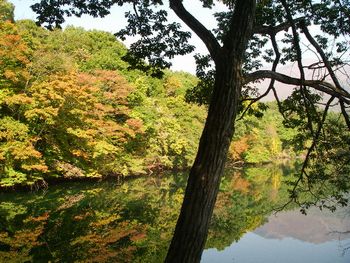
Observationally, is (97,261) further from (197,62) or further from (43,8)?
(43,8)

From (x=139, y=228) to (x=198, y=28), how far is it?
1214 cm

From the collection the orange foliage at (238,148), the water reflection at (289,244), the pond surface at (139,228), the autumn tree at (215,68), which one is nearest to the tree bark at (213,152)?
the autumn tree at (215,68)

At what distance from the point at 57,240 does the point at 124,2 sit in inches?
360

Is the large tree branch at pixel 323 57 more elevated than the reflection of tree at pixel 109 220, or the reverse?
the large tree branch at pixel 323 57

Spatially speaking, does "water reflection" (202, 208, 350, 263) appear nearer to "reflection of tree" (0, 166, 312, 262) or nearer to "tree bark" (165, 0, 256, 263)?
"reflection of tree" (0, 166, 312, 262)

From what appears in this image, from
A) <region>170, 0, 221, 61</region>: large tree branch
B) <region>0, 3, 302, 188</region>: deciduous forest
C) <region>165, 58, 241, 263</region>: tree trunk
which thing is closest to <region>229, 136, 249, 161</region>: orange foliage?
<region>0, 3, 302, 188</region>: deciduous forest

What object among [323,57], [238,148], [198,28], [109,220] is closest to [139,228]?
[109,220]

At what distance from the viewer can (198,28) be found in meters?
4.09

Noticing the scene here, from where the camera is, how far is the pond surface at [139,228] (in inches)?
461

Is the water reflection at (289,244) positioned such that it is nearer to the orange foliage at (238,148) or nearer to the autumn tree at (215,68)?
the autumn tree at (215,68)

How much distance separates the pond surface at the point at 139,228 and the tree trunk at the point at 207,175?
5.54 metres

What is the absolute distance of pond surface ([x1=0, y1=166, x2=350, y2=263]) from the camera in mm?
11711

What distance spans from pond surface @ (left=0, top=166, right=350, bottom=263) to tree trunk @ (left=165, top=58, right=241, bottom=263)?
18.2 ft

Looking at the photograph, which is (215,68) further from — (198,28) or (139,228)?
(139,228)
